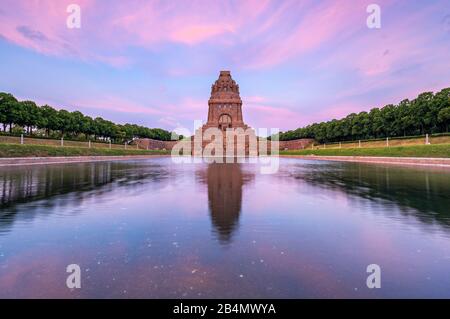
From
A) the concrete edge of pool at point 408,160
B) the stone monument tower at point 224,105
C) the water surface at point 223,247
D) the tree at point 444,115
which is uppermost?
the stone monument tower at point 224,105

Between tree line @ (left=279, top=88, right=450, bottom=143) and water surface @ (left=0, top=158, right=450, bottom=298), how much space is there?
4681 cm

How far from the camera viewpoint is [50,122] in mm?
48750

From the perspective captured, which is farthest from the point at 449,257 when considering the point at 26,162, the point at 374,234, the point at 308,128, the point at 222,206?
the point at 308,128

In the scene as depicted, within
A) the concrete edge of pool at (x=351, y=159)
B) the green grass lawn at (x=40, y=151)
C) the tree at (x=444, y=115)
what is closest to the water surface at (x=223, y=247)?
the concrete edge of pool at (x=351, y=159)

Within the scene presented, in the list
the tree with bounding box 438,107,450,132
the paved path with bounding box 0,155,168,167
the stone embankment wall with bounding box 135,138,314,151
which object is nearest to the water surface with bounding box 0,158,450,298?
the paved path with bounding box 0,155,168,167

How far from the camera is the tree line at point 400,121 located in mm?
43062

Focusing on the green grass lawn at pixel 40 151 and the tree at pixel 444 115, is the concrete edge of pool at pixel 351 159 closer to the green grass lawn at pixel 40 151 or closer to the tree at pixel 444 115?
the green grass lawn at pixel 40 151

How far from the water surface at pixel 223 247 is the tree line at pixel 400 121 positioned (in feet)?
154

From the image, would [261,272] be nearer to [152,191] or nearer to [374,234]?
[374,234]

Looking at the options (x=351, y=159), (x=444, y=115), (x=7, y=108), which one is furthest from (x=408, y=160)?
(x=7, y=108)

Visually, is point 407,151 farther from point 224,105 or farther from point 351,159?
point 224,105

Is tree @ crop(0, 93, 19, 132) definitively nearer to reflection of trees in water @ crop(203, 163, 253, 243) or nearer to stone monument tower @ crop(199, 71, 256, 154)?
reflection of trees in water @ crop(203, 163, 253, 243)

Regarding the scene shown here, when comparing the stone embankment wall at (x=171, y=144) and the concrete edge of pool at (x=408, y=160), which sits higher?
the stone embankment wall at (x=171, y=144)
